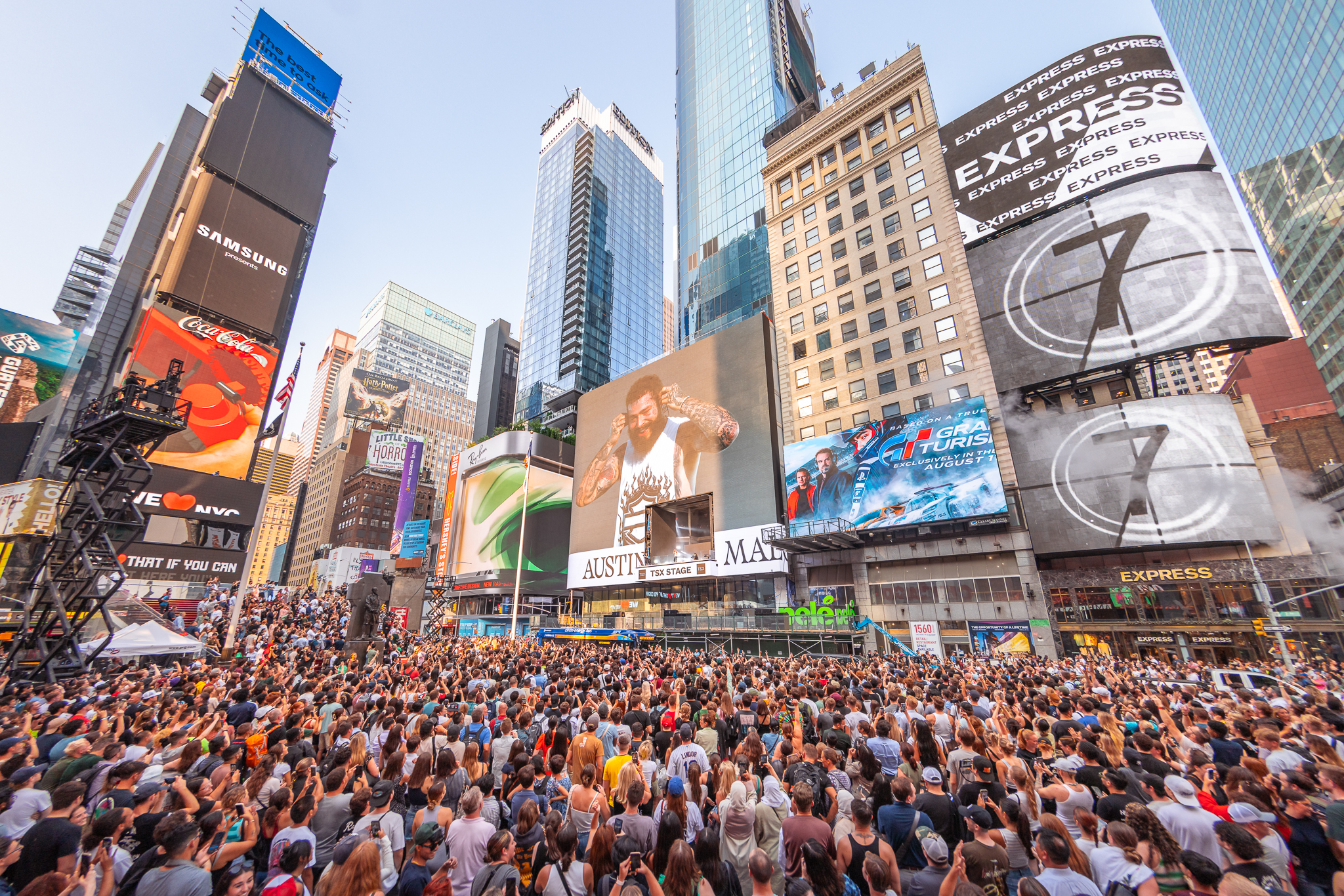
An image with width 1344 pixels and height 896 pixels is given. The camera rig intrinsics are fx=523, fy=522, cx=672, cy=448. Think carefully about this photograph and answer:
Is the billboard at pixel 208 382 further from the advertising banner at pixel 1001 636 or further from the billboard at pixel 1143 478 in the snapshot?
the billboard at pixel 1143 478

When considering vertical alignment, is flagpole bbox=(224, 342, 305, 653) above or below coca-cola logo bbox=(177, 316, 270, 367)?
below

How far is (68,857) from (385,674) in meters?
13.3

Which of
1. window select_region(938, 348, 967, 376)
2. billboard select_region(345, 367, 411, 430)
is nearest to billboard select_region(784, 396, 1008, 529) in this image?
window select_region(938, 348, 967, 376)

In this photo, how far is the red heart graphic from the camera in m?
28.9

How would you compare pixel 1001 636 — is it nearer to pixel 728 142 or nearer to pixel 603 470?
pixel 603 470

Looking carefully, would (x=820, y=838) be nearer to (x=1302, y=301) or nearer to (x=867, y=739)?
(x=867, y=739)

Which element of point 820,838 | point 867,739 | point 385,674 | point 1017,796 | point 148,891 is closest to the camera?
point 148,891

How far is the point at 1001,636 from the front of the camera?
103 ft

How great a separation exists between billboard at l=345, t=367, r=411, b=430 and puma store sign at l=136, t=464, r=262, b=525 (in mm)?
132818

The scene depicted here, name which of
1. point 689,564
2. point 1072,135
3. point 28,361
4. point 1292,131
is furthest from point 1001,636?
point 28,361

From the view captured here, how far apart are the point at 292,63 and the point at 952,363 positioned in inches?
2188

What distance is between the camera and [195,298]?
32.2m

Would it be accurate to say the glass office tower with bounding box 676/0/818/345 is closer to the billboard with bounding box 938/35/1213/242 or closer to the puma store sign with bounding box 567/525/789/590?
the billboard with bounding box 938/35/1213/242

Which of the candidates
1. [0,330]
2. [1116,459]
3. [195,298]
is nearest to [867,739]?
[1116,459]
